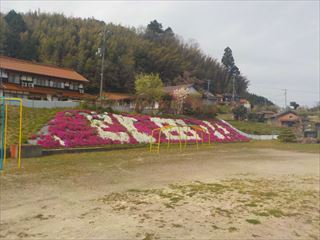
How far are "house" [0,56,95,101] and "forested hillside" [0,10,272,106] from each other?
9720mm

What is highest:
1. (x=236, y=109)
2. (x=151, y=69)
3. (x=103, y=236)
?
(x=151, y=69)

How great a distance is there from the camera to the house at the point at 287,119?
6328 cm

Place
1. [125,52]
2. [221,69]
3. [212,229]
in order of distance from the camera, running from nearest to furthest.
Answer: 1. [212,229]
2. [125,52]
3. [221,69]

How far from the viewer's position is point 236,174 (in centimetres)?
1281

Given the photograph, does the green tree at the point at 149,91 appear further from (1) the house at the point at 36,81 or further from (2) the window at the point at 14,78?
(2) the window at the point at 14,78

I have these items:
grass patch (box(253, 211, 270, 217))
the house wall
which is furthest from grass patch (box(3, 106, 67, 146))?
grass patch (box(253, 211, 270, 217))

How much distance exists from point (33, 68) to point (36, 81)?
2010mm

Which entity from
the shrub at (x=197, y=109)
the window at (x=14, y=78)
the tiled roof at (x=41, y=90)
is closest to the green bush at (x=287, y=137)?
the shrub at (x=197, y=109)

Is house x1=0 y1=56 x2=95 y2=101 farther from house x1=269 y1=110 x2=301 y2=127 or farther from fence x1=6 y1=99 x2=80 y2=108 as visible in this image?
house x1=269 y1=110 x2=301 y2=127

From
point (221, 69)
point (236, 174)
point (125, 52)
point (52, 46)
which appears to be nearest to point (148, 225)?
point (236, 174)

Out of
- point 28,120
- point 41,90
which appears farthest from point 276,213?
point 41,90

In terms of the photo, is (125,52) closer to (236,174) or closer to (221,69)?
(221,69)

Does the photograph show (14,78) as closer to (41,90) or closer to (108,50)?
(41,90)

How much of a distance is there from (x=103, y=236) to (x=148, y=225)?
987 millimetres
